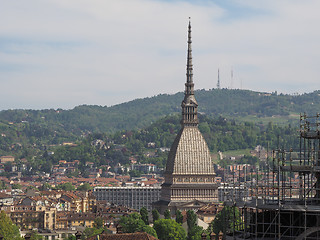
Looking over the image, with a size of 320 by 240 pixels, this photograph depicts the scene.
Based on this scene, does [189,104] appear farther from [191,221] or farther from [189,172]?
[191,221]

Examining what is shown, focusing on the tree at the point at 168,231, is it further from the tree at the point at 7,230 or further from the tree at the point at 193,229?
the tree at the point at 7,230

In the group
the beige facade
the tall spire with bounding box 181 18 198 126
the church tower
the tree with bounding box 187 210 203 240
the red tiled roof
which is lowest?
the beige facade

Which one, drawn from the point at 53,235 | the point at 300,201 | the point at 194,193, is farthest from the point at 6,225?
the point at 300,201

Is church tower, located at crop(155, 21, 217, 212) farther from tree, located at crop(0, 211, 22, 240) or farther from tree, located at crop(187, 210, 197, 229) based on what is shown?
tree, located at crop(0, 211, 22, 240)

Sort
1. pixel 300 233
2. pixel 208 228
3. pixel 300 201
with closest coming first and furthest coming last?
pixel 300 233, pixel 300 201, pixel 208 228

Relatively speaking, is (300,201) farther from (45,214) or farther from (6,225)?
(45,214)

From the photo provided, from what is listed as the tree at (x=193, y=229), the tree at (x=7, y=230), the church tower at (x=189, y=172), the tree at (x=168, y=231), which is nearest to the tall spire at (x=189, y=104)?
the church tower at (x=189, y=172)

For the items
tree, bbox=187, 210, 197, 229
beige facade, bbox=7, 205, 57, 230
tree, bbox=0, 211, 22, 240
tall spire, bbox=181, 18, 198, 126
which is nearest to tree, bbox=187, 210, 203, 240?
tree, bbox=187, 210, 197, 229
